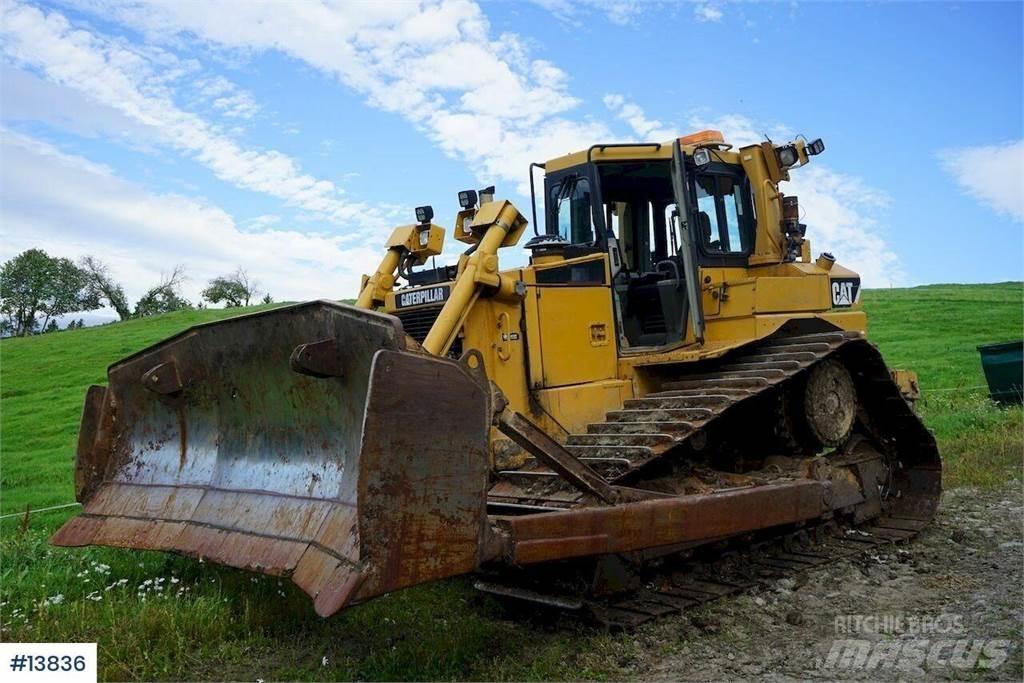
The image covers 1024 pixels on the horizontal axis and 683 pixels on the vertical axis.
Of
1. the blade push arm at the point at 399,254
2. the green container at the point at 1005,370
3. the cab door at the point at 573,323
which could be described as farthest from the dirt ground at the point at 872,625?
the green container at the point at 1005,370

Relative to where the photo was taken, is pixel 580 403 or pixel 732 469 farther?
pixel 732 469

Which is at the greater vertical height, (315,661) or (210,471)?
(210,471)

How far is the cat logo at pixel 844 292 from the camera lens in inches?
305

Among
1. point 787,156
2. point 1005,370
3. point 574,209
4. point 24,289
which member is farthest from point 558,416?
point 24,289

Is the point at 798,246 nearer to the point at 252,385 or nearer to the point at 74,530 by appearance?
the point at 252,385

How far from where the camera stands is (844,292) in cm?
790

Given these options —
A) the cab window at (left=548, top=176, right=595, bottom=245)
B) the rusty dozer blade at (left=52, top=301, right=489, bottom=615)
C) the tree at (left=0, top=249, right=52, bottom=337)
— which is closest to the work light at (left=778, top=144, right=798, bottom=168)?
the cab window at (left=548, top=176, right=595, bottom=245)

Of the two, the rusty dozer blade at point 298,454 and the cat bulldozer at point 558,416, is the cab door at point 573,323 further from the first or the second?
the rusty dozer blade at point 298,454

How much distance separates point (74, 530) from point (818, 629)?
4.26m

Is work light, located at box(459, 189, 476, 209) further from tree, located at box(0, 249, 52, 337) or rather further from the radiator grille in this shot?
tree, located at box(0, 249, 52, 337)

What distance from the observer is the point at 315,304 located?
14.4 ft

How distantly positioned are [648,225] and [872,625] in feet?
11.6

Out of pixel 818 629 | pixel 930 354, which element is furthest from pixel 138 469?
pixel 930 354

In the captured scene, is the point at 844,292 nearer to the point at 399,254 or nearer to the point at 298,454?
the point at 399,254
